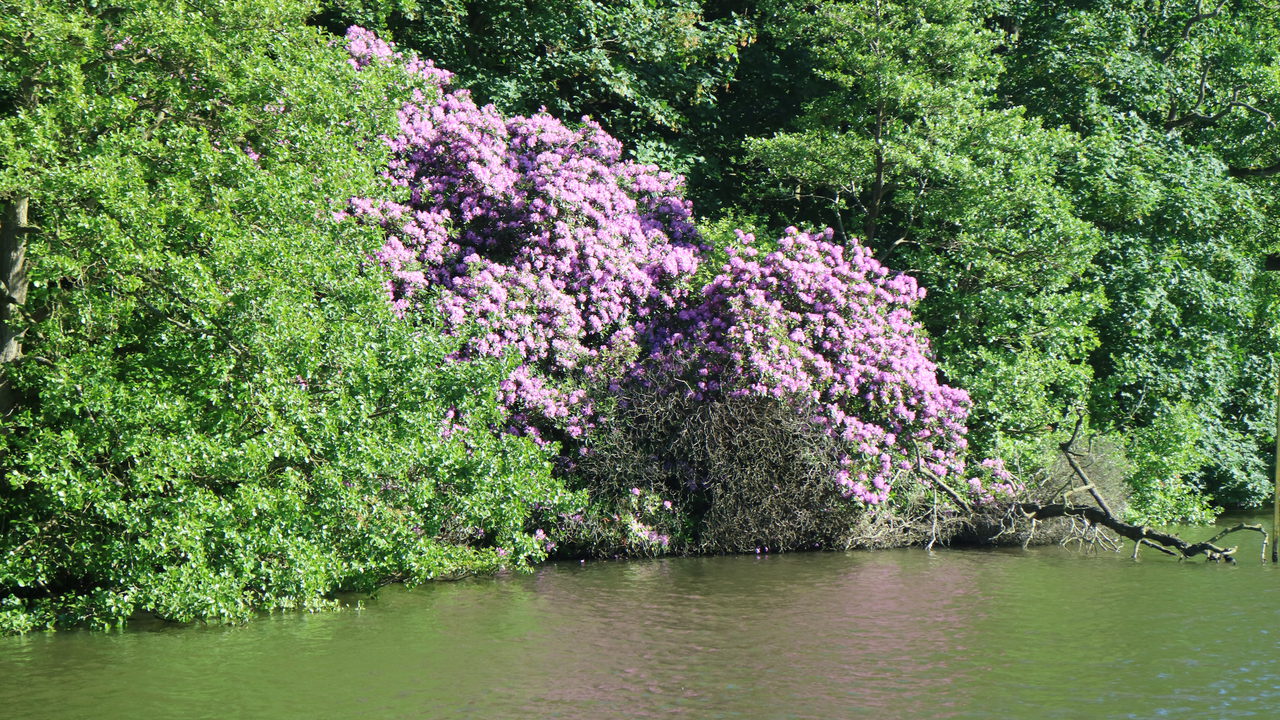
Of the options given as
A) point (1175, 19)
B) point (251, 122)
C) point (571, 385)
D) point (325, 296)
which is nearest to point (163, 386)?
point (325, 296)

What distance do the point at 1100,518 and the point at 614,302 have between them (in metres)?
8.00

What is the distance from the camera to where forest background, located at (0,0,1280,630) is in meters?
12.7

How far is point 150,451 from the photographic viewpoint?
1248 cm

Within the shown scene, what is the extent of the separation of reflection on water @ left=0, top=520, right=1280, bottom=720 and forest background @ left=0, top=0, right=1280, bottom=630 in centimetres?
84

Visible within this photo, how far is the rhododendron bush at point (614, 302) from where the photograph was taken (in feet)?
60.3

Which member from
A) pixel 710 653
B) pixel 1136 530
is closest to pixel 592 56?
pixel 1136 530

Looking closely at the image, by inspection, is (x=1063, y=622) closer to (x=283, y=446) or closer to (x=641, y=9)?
(x=283, y=446)

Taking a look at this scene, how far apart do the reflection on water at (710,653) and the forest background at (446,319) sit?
0.84m

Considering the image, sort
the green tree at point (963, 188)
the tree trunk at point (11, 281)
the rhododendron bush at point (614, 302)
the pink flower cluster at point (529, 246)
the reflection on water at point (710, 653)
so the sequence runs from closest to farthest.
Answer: the reflection on water at point (710, 653), the tree trunk at point (11, 281), the pink flower cluster at point (529, 246), the rhododendron bush at point (614, 302), the green tree at point (963, 188)

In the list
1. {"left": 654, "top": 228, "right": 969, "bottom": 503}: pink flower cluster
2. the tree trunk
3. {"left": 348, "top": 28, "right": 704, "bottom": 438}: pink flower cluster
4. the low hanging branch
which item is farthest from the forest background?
{"left": 654, "top": 228, "right": 969, "bottom": 503}: pink flower cluster

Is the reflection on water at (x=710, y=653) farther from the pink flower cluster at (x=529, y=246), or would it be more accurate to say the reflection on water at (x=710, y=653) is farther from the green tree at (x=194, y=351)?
the pink flower cluster at (x=529, y=246)

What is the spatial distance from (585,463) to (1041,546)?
7.78 m

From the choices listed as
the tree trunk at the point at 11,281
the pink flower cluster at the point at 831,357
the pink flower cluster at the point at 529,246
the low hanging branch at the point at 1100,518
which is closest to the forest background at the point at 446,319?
the tree trunk at the point at 11,281

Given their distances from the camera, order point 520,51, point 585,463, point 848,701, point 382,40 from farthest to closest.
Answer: point 520,51 → point 382,40 → point 585,463 → point 848,701
